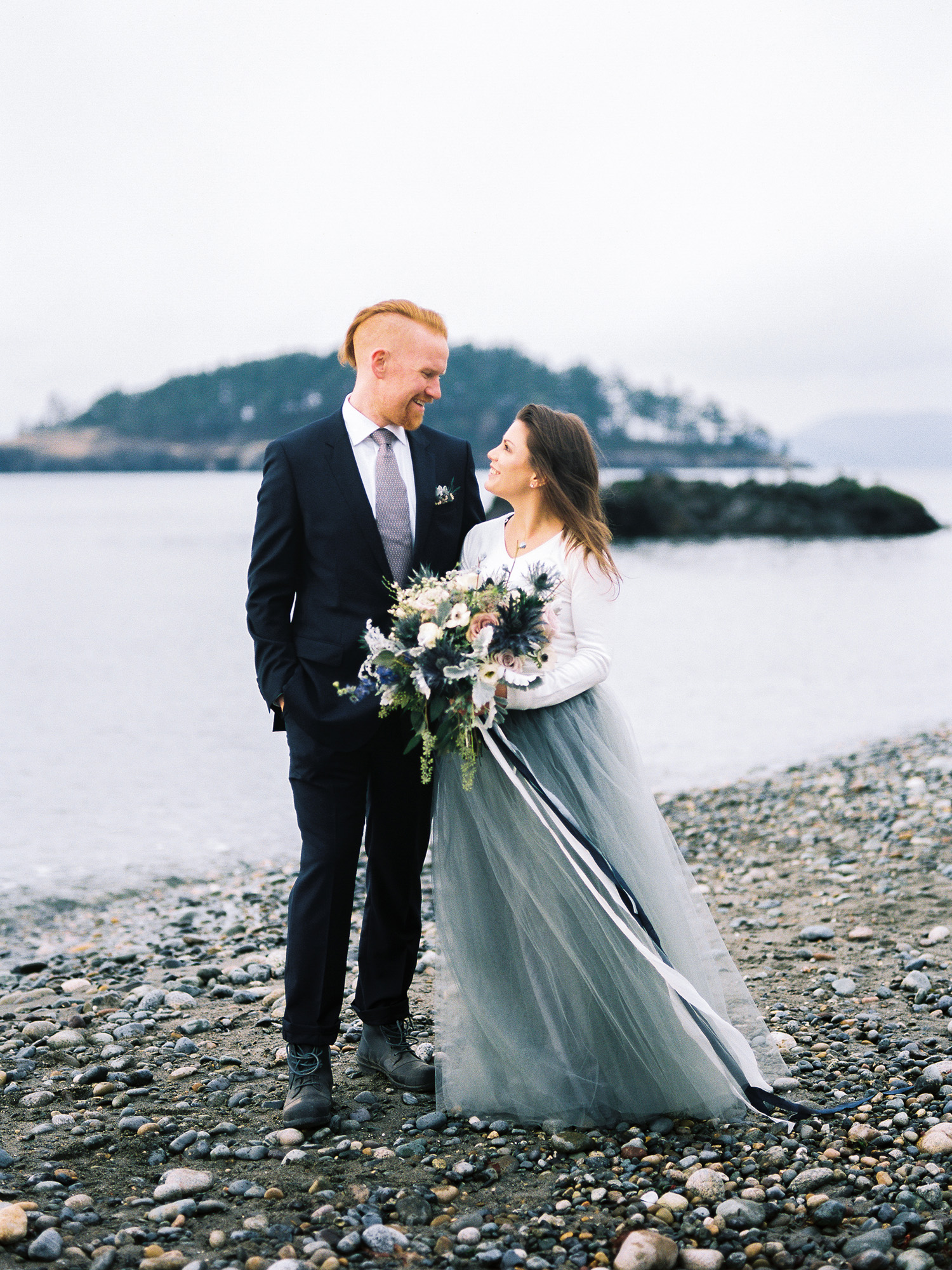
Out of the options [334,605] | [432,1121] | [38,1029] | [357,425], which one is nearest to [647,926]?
[432,1121]

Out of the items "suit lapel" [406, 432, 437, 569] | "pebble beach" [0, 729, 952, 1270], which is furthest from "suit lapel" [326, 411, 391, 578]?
"pebble beach" [0, 729, 952, 1270]

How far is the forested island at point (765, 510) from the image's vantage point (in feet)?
161

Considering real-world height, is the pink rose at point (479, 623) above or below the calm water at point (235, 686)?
above

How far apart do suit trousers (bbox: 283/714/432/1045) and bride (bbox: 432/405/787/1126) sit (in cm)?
17

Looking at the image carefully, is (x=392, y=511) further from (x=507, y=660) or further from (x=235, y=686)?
(x=235, y=686)

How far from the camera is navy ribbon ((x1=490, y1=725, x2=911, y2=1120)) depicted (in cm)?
364

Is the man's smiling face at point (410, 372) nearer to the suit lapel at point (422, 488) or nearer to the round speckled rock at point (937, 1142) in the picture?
the suit lapel at point (422, 488)

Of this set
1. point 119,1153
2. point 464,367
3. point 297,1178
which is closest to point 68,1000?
point 119,1153

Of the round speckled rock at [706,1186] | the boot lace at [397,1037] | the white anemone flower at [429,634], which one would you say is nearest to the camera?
the round speckled rock at [706,1186]

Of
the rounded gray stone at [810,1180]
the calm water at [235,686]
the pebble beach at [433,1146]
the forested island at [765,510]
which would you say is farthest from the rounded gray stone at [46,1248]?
the forested island at [765,510]

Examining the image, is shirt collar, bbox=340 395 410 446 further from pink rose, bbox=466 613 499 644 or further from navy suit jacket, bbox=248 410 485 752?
pink rose, bbox=466 613 499 644

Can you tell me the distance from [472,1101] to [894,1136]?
4.42 ft

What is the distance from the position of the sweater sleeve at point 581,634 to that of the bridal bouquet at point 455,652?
0.58ft

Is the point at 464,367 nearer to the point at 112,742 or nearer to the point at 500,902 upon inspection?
the point at 112,742
